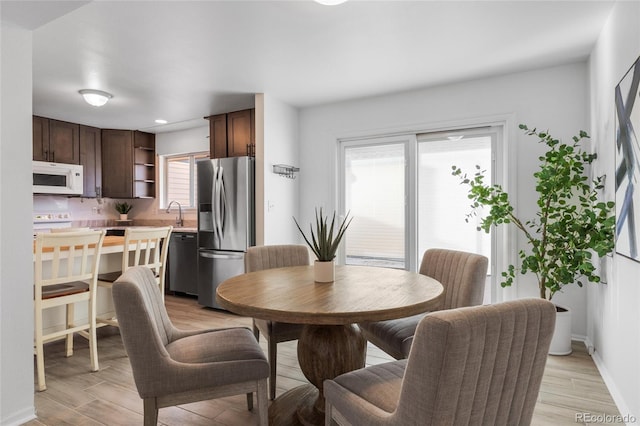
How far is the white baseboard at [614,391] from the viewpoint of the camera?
1.83 metres

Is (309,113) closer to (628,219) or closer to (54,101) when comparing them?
(54,101)

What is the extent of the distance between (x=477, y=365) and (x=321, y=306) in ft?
1.96

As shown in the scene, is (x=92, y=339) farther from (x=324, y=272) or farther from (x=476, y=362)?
(x=476, y=362)

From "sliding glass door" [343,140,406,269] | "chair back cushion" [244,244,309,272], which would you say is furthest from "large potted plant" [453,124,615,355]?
"chair back cushion" [244,244,309,272]

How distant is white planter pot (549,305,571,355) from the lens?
9.15 ft

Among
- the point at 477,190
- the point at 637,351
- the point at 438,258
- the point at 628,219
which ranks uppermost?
the point at 477,190

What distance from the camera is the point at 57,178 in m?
4.77

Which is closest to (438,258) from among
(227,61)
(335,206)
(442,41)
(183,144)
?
(442,41)

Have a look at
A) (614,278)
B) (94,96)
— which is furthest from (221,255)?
(614,278)

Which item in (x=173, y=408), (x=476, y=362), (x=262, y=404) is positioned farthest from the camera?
(x=173, y=408)

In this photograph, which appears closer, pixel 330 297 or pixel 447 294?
pixel 330 297

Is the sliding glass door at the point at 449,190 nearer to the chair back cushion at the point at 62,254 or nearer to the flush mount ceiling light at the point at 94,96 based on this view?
the chair back cushion at the point at 62,254

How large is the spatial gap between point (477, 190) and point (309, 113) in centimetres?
227

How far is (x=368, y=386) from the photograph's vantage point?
4.13ft
